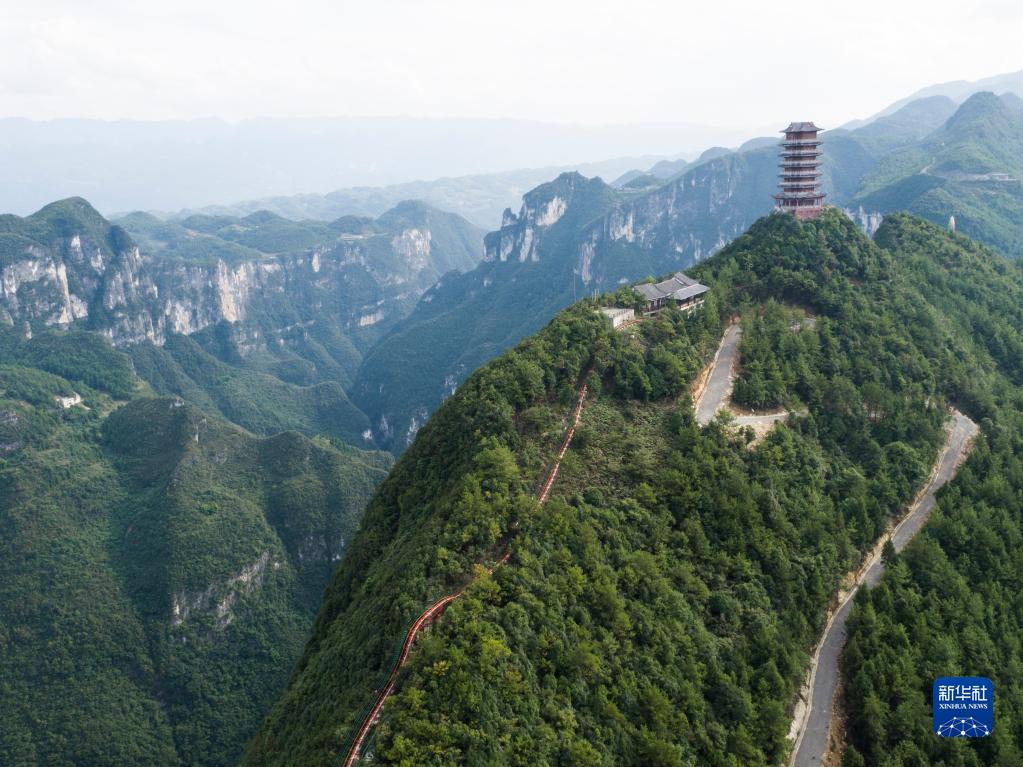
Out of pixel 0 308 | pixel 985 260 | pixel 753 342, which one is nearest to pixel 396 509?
pixel 753 342

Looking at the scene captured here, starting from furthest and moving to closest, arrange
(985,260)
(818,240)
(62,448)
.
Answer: (62,448) → (985,260) → (818,240)

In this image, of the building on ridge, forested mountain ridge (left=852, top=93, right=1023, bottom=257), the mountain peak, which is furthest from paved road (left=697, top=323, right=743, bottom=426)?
the mountain peak

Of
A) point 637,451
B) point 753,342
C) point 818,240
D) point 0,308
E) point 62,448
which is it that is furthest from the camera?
point 0,308

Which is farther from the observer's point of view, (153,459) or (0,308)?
(0,308)

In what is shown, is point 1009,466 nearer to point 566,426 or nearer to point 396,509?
point 566,426

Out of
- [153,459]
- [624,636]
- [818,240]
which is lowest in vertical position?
[153,459]

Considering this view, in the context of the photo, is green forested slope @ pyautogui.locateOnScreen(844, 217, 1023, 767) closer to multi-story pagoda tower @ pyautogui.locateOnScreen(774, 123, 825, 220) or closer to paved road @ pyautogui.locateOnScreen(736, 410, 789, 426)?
paved road @ pyautogui.locateOnScreen(736, 410, 789, 426)
